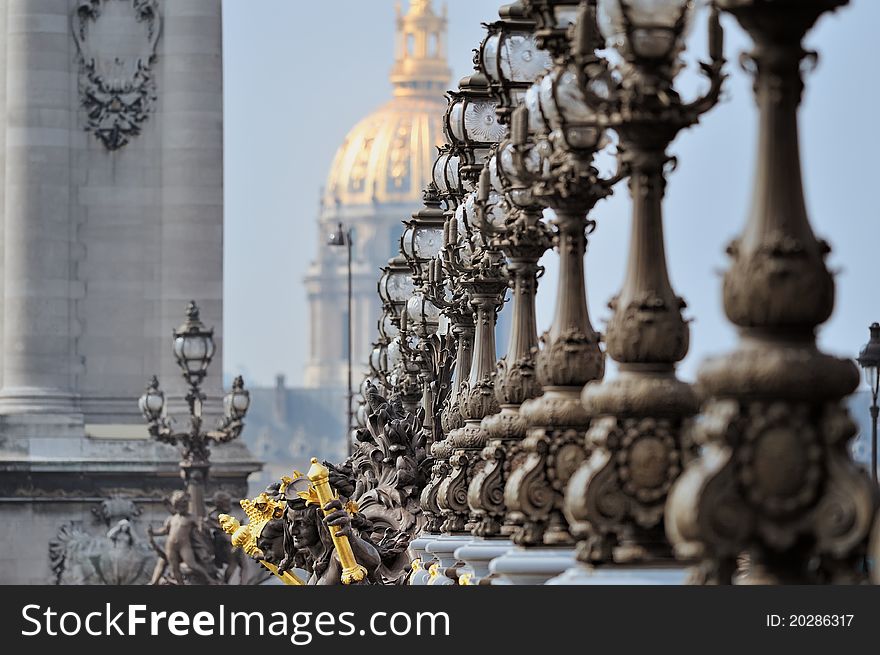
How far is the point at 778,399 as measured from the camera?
9.92 meters

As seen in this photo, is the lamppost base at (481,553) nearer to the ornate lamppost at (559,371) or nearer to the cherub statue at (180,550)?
the ornate lamppost at (559,371)

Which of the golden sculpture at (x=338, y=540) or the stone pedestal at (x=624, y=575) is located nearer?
the stone pedestal at (x=624, y=575)

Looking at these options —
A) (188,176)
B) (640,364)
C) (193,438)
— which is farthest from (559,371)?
(188,176)

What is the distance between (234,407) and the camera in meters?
50.9

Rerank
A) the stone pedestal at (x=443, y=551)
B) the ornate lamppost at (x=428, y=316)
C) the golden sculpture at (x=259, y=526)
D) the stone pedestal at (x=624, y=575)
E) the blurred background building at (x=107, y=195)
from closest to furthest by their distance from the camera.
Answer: the stone pedestal at (x=624, y=575), the stone pedestal at (x=443, y=551), the golden sculpture at (x=259, y=526), the ornate lamppost at (x=428, y=316), the blurred background building at (x=107, y=195)

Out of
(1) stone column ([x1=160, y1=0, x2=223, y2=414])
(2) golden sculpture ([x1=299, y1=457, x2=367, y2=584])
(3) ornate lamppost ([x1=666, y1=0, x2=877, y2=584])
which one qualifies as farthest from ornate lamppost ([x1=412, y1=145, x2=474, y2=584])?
(1) stone column ([x1=160, y1=0, x2=223, y2=414])

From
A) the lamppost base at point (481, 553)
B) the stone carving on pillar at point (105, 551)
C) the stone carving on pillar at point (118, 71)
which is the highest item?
the stone carving on pillar at point (118, 71)

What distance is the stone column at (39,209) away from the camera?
65.3 m

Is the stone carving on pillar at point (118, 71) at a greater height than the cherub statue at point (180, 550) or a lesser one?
greater

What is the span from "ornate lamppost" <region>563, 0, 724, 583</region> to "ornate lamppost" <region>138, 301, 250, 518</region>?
34328 mm

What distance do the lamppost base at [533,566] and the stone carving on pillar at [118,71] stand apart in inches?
1995

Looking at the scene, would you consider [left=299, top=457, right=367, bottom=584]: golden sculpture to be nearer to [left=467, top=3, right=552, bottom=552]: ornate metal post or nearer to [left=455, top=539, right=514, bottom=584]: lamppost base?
[left=467, top=3, right=552, bottom=552]: ornate metal post

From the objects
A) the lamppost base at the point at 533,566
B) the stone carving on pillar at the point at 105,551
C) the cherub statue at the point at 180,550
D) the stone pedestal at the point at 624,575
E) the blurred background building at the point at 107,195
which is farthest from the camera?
the blurred background building at the point at 107,195

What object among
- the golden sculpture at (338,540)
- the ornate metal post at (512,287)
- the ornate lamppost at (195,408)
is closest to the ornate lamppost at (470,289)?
the golden sculpture at (338,540)
